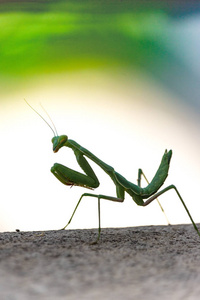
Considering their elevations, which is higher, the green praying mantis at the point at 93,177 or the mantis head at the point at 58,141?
the mantis head at the point at 58,141

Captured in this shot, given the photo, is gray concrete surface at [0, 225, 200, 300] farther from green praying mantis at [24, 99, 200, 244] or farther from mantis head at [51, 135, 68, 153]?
mantis head at [51, 135, 68, 153]


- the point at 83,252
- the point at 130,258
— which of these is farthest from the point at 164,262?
the point at 83,252

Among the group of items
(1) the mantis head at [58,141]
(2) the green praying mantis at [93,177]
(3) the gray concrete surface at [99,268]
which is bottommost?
(3) the gray concrete surface at [99,268]

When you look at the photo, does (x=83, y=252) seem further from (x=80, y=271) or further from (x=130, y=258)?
(x=80, y=271)

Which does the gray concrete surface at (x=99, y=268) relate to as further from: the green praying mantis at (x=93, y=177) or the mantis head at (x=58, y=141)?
the mantis head at (x=58, y=141)

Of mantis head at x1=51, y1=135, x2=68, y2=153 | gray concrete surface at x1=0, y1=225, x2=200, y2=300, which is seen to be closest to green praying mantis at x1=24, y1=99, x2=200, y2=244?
mantis head at x1=51, y1=135, x2=68, y2=153

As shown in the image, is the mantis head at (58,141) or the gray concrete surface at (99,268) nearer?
the gray concrete surface at (99,268)

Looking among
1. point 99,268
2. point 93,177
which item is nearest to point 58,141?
point 93,177

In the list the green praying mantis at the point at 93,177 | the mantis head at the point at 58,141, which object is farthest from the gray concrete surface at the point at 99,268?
the mantis head at the point at 58,141
